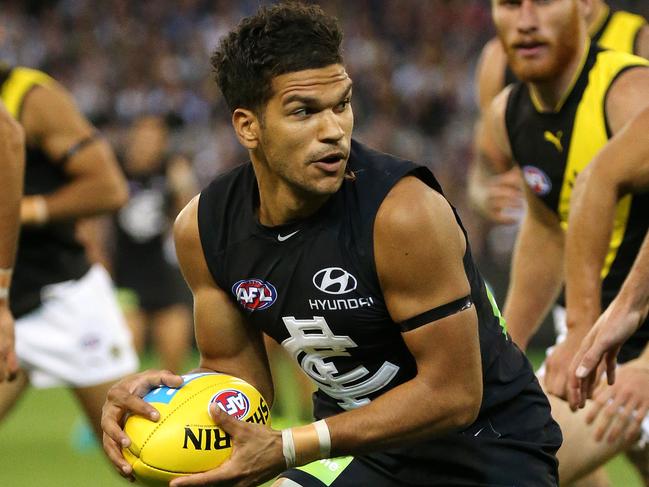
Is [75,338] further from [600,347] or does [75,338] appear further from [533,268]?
[600,347]

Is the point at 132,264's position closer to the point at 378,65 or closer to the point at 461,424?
the point at 378,65

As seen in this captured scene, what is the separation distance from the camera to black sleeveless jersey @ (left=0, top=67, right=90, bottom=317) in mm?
6250

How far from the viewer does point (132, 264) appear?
1182cm

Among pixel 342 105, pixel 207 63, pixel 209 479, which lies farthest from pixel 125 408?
pixel 207 63

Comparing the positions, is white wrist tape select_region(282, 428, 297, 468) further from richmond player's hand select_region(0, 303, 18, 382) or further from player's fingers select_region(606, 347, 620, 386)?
richmond player's hand select_region(0, 303, 18, 382)

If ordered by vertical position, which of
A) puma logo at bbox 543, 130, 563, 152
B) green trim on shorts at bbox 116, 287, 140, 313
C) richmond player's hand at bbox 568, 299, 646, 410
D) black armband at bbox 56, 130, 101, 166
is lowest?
green trim on shorts at bbox 116, 287, 140, 313

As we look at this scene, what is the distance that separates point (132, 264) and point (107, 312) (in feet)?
17.7

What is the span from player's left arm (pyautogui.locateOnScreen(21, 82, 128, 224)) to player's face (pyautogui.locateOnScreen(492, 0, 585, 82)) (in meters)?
2.38

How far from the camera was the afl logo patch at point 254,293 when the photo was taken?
387 cm

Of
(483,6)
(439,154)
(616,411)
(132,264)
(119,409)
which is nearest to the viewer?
(119,409)

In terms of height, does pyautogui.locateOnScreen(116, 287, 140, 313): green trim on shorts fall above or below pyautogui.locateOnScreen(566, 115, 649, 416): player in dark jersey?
below

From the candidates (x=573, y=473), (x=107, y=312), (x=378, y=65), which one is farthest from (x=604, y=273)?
(x=378, y=65)

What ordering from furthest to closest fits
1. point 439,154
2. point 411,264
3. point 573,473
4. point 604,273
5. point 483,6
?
point 483,6 < point 439,154 < point 604,273 < point 573,473 < point 411,264

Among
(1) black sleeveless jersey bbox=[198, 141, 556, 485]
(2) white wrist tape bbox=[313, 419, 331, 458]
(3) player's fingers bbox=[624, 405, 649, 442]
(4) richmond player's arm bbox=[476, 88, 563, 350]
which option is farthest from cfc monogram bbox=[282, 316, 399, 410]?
(4) richmond player's arm bbox=[476, 88, 563, 350]
